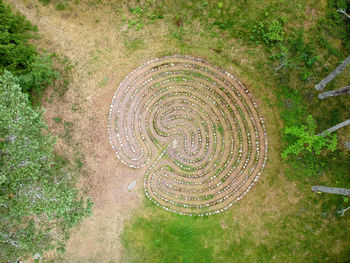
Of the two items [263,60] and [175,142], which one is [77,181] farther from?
[263,60]

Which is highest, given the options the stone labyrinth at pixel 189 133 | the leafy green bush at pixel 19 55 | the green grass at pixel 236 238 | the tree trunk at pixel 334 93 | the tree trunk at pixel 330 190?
the leafy green bush at pixel 19 55

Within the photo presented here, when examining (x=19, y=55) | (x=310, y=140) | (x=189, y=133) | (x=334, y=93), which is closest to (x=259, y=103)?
(x=310, y=140)

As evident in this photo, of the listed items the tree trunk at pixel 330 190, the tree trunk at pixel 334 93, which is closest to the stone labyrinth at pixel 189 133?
the tree trunk at pixel 330 190

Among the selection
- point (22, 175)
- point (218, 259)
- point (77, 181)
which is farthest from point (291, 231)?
point (22, 175)

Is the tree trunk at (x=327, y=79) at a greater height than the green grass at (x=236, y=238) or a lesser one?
greater

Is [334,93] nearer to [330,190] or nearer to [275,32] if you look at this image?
[275,32]

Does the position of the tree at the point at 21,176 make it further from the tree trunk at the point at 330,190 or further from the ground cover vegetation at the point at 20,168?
the tree trunk at the point at 330,190
